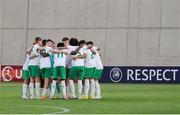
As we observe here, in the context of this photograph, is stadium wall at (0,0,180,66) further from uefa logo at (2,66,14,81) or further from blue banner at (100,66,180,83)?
uefa logo at (2,66,14,81)

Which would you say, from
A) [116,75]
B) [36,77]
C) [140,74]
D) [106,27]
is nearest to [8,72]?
[116,75]

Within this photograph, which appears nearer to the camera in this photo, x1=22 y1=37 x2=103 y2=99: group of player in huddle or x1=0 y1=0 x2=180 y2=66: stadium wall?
x1=22 y1=37 x2=103 y2=99: group of player in huddle

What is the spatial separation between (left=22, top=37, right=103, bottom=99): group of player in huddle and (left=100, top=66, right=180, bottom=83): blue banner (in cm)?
1833

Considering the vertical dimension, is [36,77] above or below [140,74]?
above

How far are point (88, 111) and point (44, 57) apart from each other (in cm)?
639

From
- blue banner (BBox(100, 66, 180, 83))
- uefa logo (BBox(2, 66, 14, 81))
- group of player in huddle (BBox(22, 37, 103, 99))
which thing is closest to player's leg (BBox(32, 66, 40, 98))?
group of player in huddle (BBox(22, 37, 103, 99))

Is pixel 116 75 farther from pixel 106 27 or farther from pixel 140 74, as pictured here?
pixel 106 27

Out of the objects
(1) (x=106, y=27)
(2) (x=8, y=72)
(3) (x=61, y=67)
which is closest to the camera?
(3) (x=61, y=67)

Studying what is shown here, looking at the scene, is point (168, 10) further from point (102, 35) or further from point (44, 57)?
point (44, 57)

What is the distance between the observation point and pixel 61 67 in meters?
24.4

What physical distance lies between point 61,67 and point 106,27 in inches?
927

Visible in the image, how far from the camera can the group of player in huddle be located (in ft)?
80.3

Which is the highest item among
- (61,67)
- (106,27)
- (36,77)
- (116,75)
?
(106,27)

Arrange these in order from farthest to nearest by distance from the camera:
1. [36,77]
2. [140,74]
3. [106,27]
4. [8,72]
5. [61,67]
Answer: [106,27] → [8,72] → [140,74] → [36,77] → [61,67]
